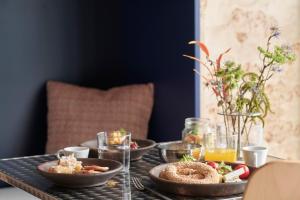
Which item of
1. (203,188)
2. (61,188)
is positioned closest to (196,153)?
(203,188)

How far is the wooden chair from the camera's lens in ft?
6.05

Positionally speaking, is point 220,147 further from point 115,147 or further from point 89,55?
point 89,55

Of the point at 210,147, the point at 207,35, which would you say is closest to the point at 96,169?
the point at 210,147

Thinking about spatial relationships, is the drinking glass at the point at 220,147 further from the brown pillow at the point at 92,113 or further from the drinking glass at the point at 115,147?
the brown pillow at the point at 92,113

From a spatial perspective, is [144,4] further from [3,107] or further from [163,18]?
[3,107]

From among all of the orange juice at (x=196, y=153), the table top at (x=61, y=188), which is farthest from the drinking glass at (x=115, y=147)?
the orange juice at (x=196, y=153)

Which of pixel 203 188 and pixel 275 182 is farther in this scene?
pixel 203 188

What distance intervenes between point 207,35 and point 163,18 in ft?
1.00

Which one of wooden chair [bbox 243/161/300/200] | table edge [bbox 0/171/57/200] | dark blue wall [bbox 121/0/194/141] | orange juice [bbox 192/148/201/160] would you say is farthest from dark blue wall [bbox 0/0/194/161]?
wooden chair [bbox 243/161/300/200]

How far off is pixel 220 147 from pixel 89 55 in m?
1.81

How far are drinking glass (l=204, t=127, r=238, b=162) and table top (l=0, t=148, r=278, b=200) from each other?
220 mm

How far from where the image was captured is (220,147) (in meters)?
2.73

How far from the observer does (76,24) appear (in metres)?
4.26

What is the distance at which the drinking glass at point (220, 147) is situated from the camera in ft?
8.88
